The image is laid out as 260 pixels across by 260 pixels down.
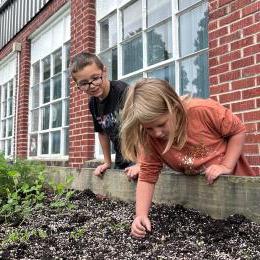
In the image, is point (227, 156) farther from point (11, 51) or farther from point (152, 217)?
point (11, 51)

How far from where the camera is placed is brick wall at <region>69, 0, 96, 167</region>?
6.12 meters

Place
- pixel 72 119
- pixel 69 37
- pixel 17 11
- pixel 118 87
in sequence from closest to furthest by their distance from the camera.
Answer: pixel 118 87
pixel 72 119
pixel 69 37
pixel 17 11

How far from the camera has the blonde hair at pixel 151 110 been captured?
221 cm

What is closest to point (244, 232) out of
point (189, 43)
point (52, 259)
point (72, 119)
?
point (52, 259)

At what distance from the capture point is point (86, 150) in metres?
6.12

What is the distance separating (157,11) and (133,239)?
3323mm

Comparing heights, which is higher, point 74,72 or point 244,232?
point 74,72

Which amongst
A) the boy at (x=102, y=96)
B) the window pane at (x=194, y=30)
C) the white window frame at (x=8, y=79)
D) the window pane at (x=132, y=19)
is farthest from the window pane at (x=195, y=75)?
the white window frame at (x=8, y=79)

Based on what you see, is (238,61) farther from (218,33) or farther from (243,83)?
(218,33)

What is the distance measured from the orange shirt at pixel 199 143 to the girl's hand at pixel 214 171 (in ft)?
0.46

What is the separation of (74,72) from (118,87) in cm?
47

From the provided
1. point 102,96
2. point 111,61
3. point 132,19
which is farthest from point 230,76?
point 111,61

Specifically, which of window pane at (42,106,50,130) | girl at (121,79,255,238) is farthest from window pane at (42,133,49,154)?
girl at (121,79,255,238)

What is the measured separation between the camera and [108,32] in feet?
20.3
